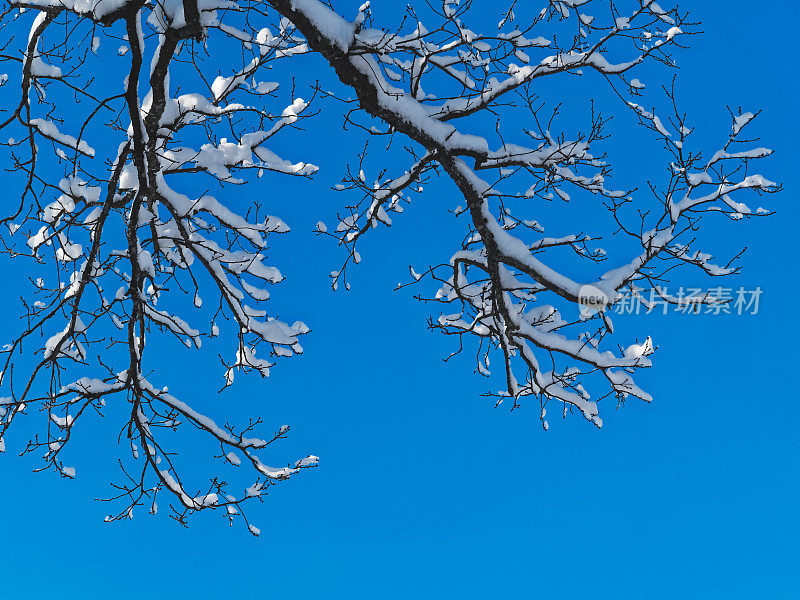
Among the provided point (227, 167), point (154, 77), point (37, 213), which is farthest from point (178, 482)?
point (154, 77)

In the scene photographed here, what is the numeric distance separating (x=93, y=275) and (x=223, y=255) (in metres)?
1.09

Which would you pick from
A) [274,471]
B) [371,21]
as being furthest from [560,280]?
[274,471]

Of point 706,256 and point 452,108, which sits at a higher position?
point 452,108

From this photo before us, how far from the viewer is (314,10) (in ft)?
11.7

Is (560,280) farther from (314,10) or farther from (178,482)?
(178,482)

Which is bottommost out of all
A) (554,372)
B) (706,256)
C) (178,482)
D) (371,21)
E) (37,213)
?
(178,482)

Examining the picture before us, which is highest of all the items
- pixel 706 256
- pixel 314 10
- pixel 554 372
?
pixel 314 10

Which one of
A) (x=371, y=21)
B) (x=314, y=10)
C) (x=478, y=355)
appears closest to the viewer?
(x=314, y=10)

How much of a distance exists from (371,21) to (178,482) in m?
3.99

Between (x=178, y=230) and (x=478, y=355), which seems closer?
(x=178, y=230)

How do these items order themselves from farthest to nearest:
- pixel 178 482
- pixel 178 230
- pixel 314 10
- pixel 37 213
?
1. pixel 178 482
2. pixel 178 230
3. pixel 37 213
4. pixel 314 10

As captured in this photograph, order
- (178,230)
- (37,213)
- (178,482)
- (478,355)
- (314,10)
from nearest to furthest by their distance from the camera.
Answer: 1. (314,10)
2. (37,213)
3. (178,230)
4. (178,482)
5. (478,355)

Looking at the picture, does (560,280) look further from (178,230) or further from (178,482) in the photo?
(178,482)

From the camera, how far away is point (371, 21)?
3900 mm
